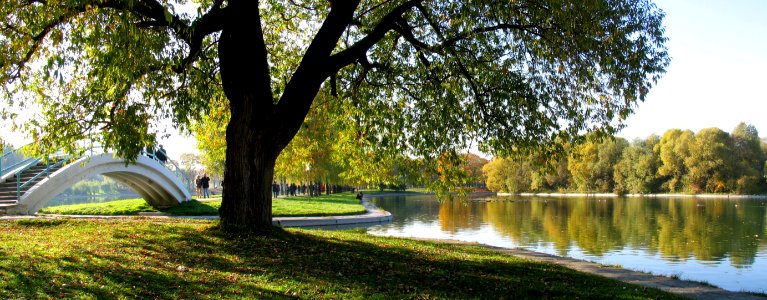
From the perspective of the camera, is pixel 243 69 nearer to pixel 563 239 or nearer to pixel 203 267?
pixel 203 267

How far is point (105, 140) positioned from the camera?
1301cm

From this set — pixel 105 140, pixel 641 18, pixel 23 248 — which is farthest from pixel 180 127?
pixel 641 18

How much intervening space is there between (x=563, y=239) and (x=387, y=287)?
17.9 m

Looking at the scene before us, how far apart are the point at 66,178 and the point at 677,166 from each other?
69.6 meters

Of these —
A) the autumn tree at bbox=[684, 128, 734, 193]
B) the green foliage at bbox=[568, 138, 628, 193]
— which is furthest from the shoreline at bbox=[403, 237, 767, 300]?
the green foliage at bbox=[568, 138, 628, 193]

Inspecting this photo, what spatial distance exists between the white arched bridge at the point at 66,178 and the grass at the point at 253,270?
9.59 meters

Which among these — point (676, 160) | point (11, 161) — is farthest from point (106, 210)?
point (676, 160)

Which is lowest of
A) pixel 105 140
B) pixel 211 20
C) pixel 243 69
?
pixel 105 140

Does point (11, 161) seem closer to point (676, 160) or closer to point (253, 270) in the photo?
point (253, 270)

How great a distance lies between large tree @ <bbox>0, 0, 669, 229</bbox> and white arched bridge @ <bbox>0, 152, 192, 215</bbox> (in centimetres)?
704

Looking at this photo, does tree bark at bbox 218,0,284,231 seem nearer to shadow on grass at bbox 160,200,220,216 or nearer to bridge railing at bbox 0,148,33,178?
shadow on grass at bbox 160,200,220,216

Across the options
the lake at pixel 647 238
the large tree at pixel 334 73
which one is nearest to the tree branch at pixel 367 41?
the large tree at pixel 334 73

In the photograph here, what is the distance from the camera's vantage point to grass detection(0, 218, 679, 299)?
7.22m

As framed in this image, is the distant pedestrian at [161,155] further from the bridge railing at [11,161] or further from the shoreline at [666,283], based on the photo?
the shoreline at [666,283]
